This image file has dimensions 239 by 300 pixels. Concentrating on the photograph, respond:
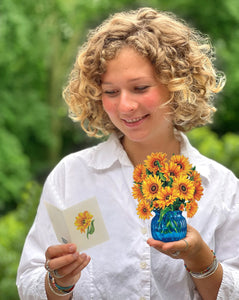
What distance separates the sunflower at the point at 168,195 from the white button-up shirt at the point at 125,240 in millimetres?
324

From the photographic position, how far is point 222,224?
2.34 metres

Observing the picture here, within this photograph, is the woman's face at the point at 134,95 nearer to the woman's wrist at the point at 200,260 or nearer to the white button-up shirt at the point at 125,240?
the white button-up shirt at the point at 125,240

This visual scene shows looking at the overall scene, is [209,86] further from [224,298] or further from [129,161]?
[224,298]

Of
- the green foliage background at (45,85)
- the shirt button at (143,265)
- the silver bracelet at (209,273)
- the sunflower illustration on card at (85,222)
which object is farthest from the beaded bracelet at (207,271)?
the green foliage background at (45,85)

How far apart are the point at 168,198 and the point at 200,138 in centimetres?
588

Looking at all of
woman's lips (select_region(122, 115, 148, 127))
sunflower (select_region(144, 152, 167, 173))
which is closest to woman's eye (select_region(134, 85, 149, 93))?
woman's lips (select_region(122, 115, 148, 127))

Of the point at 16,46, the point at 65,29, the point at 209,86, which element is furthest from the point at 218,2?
the point at 209,86

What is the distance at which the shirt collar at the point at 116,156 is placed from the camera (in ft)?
8.08

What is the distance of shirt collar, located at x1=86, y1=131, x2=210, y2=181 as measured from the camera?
2.46m

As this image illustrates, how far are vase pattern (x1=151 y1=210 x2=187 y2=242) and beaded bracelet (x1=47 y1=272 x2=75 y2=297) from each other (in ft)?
1.37

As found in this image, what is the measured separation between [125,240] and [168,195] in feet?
1.29

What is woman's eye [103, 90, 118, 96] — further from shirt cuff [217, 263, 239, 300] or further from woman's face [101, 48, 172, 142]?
shirt cuff [217, 263, 239, 300]

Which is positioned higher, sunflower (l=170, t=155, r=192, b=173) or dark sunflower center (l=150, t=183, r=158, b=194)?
sunflower (l=170, t=155, r=192, b=173)

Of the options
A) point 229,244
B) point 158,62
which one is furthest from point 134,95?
point 229,244
